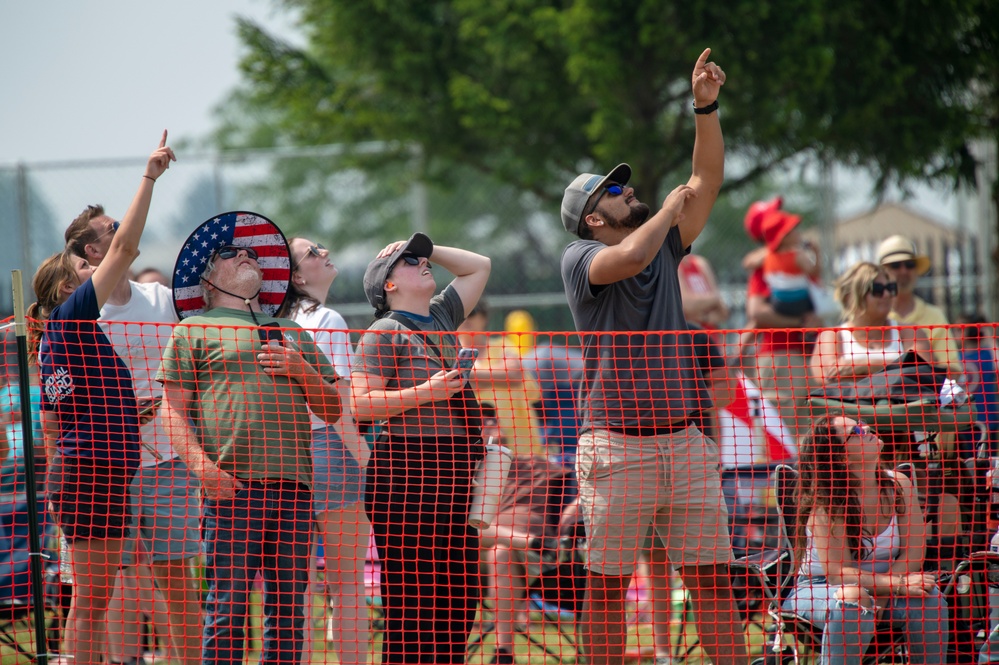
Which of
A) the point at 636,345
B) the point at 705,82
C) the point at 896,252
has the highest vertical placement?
the point at 705,82

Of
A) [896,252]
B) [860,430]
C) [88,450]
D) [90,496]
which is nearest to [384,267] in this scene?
[88,450]

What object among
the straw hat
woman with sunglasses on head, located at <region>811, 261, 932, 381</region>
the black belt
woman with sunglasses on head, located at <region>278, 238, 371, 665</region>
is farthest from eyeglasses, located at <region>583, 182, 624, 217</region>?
the straw hat

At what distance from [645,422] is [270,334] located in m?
1.41

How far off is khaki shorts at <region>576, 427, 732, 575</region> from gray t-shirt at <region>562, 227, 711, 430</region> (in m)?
0.10

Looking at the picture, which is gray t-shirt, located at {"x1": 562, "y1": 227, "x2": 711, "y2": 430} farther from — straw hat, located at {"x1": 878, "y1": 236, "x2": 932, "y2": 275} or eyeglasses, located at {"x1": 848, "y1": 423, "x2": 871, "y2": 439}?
straw hat, located at {"x1": 878, "y1": 236, "x2": 932, "y2": 275}

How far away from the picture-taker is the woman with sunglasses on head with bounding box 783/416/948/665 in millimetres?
3959

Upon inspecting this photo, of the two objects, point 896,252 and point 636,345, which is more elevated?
point 896,252

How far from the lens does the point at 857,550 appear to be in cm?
408

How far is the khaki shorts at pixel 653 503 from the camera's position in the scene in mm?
3740

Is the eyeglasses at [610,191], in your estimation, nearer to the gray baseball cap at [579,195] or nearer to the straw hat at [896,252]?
the gray baseball cap at [579,195]

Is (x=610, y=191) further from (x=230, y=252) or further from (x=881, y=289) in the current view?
(x=881, y=289)

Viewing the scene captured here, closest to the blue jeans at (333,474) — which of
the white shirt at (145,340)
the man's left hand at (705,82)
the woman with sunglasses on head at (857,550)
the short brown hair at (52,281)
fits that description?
the white shirt at (145,340)

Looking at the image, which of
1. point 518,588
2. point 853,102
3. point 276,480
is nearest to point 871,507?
point 518,588

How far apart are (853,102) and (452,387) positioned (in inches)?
212
